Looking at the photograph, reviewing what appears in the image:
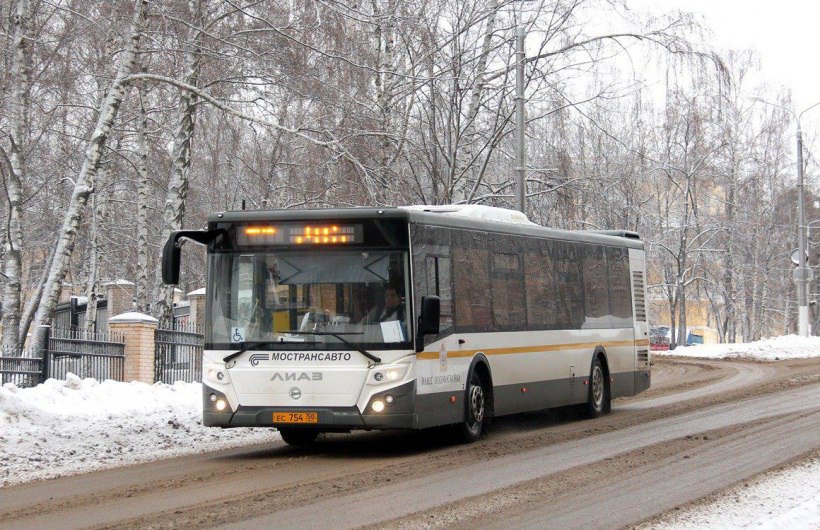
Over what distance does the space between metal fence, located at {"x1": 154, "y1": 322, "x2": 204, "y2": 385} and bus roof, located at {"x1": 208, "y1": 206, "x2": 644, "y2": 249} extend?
28.5 feet

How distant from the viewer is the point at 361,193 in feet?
82.8

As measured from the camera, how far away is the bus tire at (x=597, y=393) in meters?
19.2

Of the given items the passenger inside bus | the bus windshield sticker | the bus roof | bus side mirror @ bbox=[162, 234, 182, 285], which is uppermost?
the bus roof

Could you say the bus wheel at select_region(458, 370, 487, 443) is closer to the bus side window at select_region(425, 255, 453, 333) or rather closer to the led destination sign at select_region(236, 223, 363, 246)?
the bus side window at select_region(425, 255, 453, 333)

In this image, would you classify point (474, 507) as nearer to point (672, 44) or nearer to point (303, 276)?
point (303, 276)

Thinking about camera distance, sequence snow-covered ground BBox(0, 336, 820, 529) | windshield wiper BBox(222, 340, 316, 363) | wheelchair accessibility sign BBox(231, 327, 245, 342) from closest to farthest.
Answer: snow-covered ground BBox(0, 336, 820, 529) < windshield wiper BBox(222, 340, 316, 363) < wheelchair accessibility sign BBox(231, 327, 245, 342)

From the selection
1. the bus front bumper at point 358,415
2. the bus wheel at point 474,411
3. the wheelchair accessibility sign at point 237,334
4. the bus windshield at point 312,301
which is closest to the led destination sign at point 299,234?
the bus windshield at point 312,301

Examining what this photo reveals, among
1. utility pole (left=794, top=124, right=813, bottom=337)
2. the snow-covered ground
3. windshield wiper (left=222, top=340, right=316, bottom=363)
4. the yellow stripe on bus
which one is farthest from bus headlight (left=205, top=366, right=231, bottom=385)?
utility pole (left=794, top=124, right=813, bottom=337)

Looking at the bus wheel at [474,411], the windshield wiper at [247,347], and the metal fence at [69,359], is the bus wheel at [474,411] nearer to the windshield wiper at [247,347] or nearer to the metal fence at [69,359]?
the windshield wiper at [247,347]

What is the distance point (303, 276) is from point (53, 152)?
28.7 meters

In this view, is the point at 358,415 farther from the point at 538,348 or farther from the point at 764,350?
the point at 764,350

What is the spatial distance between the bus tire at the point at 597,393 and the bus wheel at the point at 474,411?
12.9 ft

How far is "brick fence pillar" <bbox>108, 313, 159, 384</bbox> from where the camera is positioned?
2262cm

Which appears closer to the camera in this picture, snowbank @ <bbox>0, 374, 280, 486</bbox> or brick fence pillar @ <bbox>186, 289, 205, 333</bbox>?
snowbank @ <bbox>0, 374, 280, 486</bbox>
